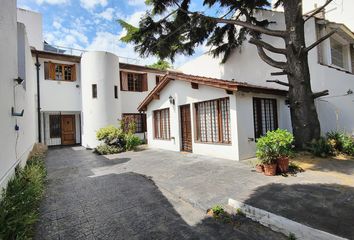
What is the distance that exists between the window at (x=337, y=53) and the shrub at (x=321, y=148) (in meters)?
7.88

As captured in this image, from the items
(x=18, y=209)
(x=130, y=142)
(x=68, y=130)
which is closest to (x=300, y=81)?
(x=18, y=209)

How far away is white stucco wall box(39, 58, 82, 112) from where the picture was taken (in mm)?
15325

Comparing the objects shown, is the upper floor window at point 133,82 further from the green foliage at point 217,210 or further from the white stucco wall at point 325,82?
the green foliage at point 217,210

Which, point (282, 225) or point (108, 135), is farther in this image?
point (108, 135)

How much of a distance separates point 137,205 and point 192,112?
654 centimetres

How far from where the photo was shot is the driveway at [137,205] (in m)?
3.74

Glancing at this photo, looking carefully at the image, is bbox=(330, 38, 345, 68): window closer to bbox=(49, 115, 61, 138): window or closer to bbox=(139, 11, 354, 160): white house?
bbox=(139, 11, 354, 160): white house

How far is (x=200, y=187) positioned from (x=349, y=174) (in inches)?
168

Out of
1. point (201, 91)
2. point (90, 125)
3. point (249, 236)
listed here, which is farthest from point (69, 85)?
point (249, 236)

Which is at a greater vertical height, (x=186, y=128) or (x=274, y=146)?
(x=186, y=128)

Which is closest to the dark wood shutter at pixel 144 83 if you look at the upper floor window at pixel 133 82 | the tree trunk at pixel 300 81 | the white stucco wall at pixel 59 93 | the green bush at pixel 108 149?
the upper floor window at pixel 133 82

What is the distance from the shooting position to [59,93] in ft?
52.4

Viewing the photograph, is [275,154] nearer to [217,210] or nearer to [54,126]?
[217,210]

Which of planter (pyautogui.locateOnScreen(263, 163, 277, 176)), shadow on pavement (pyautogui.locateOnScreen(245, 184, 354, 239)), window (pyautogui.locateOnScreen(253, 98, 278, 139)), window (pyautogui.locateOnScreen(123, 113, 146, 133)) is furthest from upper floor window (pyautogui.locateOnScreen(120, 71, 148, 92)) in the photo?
shadow on pavement (pyautogui.locateOnScreen(245, 184, 354, 239))
